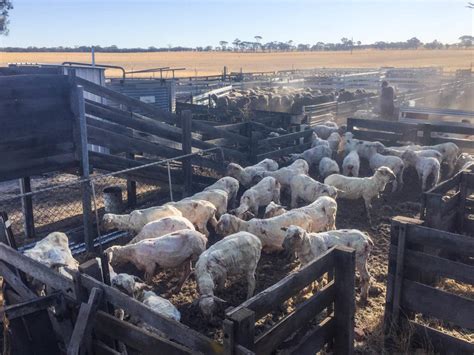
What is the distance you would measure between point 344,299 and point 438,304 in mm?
1416

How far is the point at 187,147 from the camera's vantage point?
35.0ft

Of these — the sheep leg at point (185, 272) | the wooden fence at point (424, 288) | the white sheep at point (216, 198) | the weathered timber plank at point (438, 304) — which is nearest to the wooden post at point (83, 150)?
the sheep leg at point (185, 272)

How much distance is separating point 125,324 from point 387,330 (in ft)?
11.3

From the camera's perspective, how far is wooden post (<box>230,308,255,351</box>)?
10.3 ft

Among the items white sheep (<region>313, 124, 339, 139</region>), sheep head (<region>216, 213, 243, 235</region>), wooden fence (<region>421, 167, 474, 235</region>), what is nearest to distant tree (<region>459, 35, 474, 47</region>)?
white sheep (<region>313, 124, 339, 139</region>)

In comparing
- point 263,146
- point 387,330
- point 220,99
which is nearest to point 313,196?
point 263,146

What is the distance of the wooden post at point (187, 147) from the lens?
1052 centimetres

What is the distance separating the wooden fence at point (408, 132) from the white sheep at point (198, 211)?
28.8ft

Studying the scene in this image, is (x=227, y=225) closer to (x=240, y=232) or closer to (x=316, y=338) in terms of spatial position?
(x=240, y=232)

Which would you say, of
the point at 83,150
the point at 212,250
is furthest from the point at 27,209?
the point at 212,250

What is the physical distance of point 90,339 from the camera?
398 centimetres

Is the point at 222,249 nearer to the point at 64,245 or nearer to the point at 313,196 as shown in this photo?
the point at 64,245

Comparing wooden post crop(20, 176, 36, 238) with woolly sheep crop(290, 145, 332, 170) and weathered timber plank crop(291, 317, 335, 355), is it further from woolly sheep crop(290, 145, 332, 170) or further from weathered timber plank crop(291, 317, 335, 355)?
woolly sheep crop(290, 145, 332, 170)

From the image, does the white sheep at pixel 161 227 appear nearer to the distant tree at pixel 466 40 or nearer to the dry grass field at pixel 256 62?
the dry grass field at pixel 256 62
